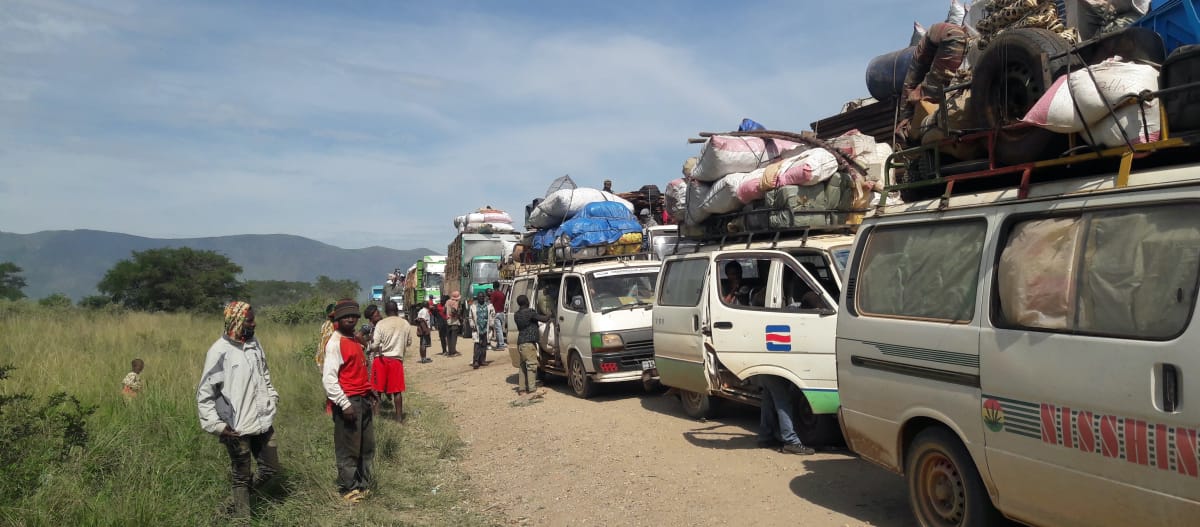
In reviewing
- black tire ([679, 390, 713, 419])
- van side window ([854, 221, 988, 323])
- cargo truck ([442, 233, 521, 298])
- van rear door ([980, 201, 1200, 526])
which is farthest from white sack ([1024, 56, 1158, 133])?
cargo truck ([442, 233, 521, 298])

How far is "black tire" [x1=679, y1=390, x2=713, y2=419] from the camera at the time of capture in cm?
930

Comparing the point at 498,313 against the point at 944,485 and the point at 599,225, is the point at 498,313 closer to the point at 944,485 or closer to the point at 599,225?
the point at 599,225

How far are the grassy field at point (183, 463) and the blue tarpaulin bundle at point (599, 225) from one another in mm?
3368

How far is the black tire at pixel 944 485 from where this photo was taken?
4.39 m

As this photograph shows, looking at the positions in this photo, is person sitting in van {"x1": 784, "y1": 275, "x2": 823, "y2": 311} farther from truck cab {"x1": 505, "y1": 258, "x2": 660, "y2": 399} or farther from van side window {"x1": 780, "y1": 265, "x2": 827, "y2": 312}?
truck cab {"x1": 505, "y1": 258, "x2": 660, "y2": 399}

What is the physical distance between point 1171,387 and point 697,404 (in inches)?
250

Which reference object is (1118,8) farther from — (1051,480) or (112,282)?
(112,282)

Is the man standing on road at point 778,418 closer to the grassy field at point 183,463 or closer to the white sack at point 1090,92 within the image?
the grassy field at point 183,463

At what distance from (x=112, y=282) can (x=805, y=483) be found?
42.2 m

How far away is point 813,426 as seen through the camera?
24.8 feet

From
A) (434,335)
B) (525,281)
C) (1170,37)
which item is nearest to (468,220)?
(434,335)

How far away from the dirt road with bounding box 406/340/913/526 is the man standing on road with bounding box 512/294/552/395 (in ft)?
5.28

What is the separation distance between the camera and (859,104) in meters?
14.8

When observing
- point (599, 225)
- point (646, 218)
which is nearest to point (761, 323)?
point (599, 225)
